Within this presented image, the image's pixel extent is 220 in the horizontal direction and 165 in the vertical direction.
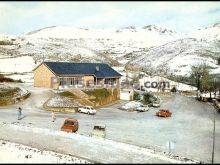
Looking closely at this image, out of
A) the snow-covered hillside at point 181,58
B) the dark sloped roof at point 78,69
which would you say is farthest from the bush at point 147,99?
the snow-covered hillside at point 181,58

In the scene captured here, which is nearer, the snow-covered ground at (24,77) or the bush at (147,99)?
the bush at (147,99)

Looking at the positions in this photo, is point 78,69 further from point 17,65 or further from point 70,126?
point 17,65

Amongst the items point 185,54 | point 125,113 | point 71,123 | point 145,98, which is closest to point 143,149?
point 71,123

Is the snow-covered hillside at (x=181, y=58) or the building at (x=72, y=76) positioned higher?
the snow-covered hillside at (x=181, y=58)

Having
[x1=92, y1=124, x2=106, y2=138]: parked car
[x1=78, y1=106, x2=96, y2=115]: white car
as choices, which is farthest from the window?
[x1=92, y1=124, x2=106, y2=138]: parked car

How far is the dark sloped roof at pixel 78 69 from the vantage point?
7519cm

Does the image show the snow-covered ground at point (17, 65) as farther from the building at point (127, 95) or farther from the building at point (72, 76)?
the building at point (127, 95)

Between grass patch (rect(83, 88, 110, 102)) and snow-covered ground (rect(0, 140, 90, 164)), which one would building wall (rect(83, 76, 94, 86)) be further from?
snow-covered ground (rect(0, 140, 90, 164))

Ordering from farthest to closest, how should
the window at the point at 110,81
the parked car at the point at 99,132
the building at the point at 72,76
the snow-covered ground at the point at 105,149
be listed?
1. the window at the point at 110,81
2. the building at the point at 72,76
3. the parked car at the point at 99,132
4. the snow-covered ground at the point at 105,149

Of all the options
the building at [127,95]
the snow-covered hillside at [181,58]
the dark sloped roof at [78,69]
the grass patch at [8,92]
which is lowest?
the building at [127,95]

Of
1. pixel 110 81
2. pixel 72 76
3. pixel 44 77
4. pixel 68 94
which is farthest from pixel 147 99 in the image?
pixel 44 77

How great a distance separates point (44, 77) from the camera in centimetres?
7619

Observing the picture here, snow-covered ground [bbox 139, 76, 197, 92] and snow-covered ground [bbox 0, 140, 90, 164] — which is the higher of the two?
snow-covered ground [bbox 139, 76, 197, 92]

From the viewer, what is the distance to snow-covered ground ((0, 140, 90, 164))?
32531mm
